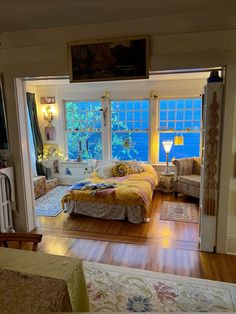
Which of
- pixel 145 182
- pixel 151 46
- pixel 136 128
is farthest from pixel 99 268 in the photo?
pixel 136 128

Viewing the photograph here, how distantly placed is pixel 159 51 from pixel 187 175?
300 cm

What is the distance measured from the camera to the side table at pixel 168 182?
521 cm

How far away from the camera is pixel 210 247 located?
2.95 m

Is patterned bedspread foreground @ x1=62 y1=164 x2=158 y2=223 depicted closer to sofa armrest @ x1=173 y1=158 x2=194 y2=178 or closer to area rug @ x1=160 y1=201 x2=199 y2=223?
area rug @ x1=160 y1=201 x2=199 y2=223

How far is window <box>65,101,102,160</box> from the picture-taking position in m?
5.98

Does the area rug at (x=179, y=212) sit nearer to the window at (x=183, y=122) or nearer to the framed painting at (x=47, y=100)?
Answer: the window at (x=183, y=122)

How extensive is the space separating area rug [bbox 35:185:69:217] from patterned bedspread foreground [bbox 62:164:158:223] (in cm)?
29

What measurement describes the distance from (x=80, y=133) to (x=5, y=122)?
2.89 m

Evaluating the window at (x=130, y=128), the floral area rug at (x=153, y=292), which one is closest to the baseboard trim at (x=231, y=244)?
the floral area rug at (x=153, y=292)

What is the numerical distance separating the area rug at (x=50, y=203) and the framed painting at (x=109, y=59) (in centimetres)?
249

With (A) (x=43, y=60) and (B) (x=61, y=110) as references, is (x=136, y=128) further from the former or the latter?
(A) (x=43, y=60)

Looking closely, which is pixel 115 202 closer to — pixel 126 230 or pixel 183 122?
pixel 126 230

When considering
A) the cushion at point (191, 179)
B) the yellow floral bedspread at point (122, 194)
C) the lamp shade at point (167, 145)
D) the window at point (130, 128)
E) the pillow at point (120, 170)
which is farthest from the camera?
the window at point (130, 128)

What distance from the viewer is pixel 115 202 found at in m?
3.89
